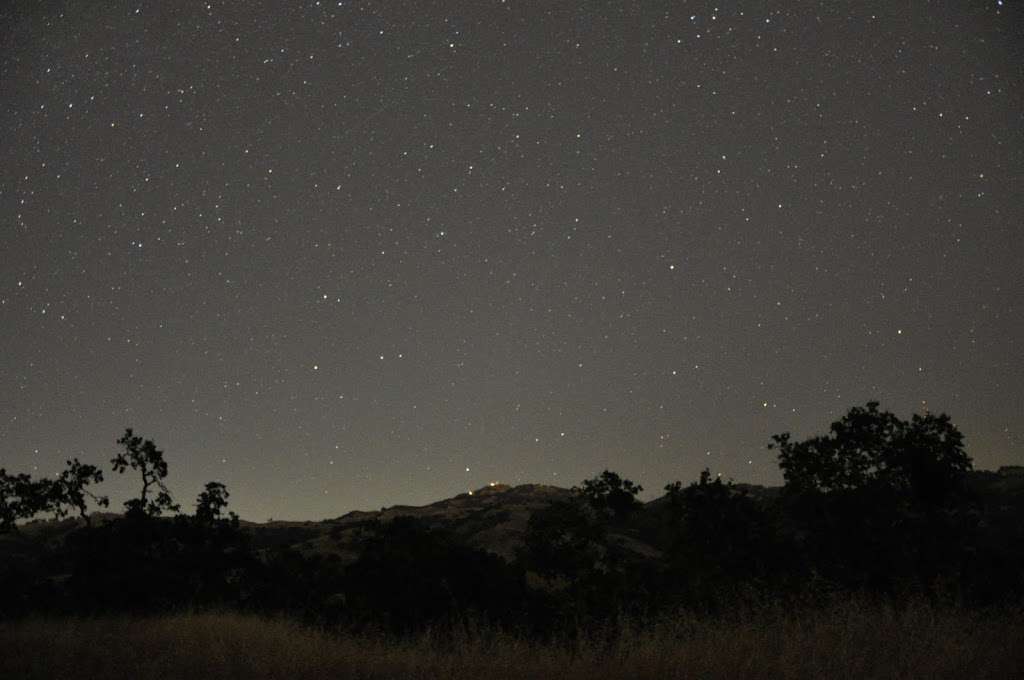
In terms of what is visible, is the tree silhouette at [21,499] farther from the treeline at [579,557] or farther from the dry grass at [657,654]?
the dry grass at [657,654]

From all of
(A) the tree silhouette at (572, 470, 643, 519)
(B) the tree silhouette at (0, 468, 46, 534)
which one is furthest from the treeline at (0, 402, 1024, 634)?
(A) the tree silhouette at (572, 470, 643, 519)

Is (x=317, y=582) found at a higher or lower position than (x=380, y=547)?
lower

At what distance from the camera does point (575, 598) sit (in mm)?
14516

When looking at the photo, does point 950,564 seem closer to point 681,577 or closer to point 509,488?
point 681,577

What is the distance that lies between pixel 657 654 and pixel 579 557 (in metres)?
8.74

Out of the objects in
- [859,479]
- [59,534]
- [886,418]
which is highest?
[886,418]

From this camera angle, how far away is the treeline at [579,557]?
14867 mm

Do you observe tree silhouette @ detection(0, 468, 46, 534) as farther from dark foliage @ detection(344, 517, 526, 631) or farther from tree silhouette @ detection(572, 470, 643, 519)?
tree silhouette @ detection(572, 470, 643, 519)

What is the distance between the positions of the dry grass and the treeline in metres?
3.95

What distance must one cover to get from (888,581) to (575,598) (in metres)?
8.34

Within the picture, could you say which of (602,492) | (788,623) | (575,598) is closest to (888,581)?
(575,598)

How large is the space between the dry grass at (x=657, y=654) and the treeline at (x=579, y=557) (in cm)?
395

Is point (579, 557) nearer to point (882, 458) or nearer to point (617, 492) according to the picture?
point (882, 458)

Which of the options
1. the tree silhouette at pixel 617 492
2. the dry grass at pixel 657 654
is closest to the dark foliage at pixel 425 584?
the dry grass at pixel 657 654
